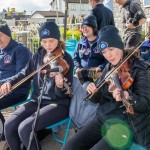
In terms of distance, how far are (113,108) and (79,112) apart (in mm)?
495

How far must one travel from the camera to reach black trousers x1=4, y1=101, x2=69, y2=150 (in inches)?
96.4

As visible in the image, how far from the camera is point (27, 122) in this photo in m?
2.46

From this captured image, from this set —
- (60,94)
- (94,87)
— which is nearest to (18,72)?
(60,94)

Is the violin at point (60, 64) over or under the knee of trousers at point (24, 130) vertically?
over

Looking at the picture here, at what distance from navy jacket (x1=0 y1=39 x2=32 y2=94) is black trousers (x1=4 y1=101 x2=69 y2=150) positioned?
0.56 meters

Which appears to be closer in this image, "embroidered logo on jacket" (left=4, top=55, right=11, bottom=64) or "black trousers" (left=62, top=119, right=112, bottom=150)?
"black trousers" (left=62, top=119, right=112, bottom=150)

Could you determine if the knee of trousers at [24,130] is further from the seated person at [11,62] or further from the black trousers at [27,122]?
the seated person at [11,62]

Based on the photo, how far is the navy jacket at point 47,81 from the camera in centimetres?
256

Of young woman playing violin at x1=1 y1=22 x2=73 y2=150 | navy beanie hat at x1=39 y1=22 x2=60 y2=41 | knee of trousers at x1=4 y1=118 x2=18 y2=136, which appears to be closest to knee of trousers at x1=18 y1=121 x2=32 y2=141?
young woman playing violin at x1=1 y1=22 x2=73 y2=150

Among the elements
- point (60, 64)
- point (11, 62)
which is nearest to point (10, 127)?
point (60, 64)

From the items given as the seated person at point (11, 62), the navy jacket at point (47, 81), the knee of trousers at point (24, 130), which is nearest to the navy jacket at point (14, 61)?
the seated person at point (11, 62)

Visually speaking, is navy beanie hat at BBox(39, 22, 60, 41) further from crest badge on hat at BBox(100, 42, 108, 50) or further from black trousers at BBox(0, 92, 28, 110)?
black trousers at BBox(0, 92, 28, 110)

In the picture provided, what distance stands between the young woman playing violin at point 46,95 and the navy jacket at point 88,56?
715 mm

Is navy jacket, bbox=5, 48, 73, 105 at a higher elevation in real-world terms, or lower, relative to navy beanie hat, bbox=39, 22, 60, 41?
lower
